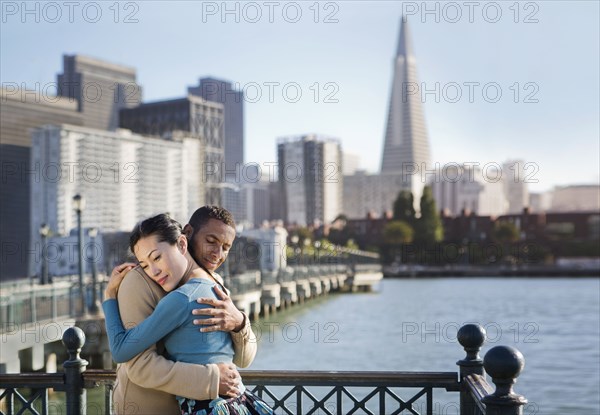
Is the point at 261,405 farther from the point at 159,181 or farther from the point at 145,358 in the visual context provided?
the point at 159,181

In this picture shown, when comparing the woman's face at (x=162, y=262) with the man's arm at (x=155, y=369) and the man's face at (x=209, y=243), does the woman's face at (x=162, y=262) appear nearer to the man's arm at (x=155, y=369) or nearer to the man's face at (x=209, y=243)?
the man's arm at (x=155, y=369)

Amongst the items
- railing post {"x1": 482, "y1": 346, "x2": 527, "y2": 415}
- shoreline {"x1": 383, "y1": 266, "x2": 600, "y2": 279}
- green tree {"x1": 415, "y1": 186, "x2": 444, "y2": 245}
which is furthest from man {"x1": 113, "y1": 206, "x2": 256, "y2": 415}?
green tree {"x1": 415, "y1": 186, "x2": 444, "y2": 245}

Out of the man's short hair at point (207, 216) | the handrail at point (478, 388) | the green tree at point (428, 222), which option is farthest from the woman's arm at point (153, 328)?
the green tree at point (428, 222)

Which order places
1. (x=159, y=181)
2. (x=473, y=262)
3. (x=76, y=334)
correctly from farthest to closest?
1. (x=159, y=181)
2. (x=473, y=262)
3. (x=76, y=334)

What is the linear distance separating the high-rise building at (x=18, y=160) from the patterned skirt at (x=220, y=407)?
14822 cm

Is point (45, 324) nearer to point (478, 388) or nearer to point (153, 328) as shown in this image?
point (478, 388)

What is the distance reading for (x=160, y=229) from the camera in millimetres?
3701

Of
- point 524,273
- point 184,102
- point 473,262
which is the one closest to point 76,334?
point 524,273

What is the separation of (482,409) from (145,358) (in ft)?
5.85

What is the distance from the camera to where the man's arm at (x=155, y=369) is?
11.7 ft

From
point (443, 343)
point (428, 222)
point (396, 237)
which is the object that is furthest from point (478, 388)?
point (396, 237)

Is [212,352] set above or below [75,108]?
below

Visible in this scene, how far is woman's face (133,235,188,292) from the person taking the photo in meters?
3.67

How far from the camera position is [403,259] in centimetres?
12738
